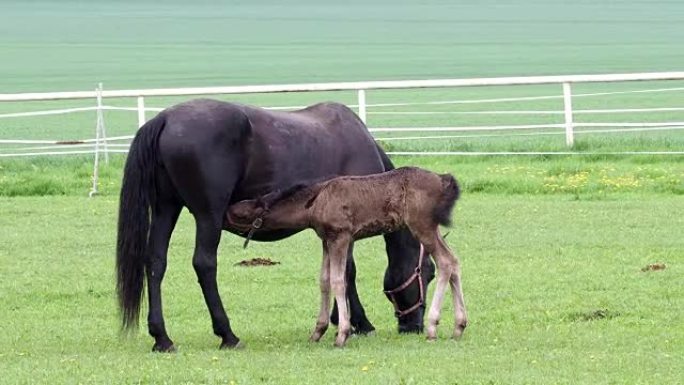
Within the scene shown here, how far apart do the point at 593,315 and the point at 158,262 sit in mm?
3428

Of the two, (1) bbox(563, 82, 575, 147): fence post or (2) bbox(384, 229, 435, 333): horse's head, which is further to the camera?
(1) bbox(563, 82, 575, 147): fence post

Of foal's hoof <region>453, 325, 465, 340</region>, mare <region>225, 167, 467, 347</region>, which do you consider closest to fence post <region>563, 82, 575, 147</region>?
mare <region>225, 167, 467, 347</region>

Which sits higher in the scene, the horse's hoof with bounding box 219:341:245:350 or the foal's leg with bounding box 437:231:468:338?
the foal's leg with bounding box 437:231:468:338

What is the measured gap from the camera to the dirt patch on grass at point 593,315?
12.1 meters

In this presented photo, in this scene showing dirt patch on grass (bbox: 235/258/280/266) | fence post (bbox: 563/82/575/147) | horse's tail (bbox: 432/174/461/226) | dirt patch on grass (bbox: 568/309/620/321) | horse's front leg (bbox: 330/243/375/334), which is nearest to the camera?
horse's tail (bbox: 432/174/461/226)

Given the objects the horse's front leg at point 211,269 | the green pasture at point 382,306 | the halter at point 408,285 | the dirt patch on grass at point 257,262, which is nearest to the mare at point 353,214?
the horse's front leg at point 211,269

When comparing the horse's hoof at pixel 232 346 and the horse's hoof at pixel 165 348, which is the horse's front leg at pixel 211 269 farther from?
the horse's hoof at pixel 165 348

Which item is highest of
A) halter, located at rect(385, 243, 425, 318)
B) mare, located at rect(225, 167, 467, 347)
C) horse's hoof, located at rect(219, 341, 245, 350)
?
mare, located at rect(225, 167, 467, 347)

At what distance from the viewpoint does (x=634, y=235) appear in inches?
658

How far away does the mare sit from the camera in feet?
36.6

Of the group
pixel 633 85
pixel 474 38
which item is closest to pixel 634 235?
pixel 633 85

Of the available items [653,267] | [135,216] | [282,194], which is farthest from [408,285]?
[653,267]

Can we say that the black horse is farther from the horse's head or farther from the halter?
the halter

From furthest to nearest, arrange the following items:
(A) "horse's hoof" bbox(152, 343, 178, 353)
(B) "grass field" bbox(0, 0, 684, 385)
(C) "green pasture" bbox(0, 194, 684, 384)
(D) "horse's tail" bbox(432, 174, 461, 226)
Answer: (D) "horse's tail" bbox(432, 174, 461, 226), (A) "horse's hoof" bbox(152, 343, 178, 353), (B) "grass field" bbox(0, 0, 684, 385), (C) "green pasture" bbox(0, 194, 684, 384)
